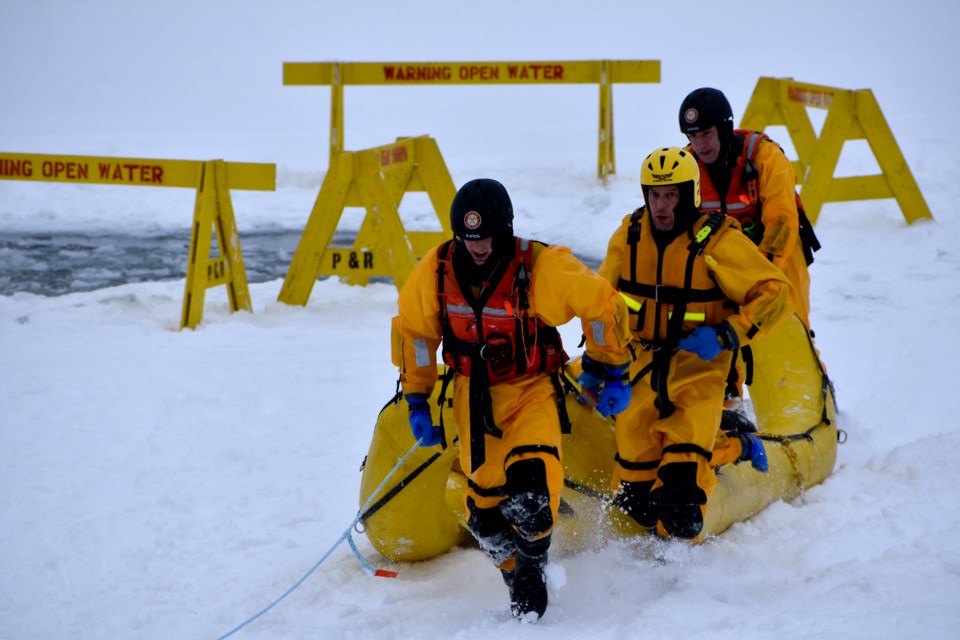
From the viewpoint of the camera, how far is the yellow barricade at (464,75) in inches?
507

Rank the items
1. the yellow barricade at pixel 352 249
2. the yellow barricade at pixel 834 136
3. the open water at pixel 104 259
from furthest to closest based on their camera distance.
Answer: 1. the yellow barricade at pixel 834 136
2. the open water at pixel 104 259
3. the yellow barricade at pixel 352 249

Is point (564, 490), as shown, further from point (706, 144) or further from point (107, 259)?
point (107, 259)

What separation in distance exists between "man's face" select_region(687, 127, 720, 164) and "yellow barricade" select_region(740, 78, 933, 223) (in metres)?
6.18

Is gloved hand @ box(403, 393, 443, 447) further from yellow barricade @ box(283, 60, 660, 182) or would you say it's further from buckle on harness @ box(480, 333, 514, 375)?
yellow barricade @ box(283, 60, 660, 182)

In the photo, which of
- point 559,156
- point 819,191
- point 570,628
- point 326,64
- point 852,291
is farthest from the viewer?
point 559,156

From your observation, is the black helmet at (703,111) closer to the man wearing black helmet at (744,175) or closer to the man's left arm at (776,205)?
the man wearing black helmet at (744,175)

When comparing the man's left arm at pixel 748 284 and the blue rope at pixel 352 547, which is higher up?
the man's left arm at pixel 748 284

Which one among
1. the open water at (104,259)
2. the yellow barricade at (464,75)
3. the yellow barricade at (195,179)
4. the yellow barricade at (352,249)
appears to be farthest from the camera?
the yellow barricade at (464,75)

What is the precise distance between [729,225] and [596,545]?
5.00 feet

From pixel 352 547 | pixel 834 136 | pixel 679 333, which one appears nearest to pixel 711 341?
pixel 679 333

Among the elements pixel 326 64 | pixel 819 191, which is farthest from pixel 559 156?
Answer: pixel 819 191

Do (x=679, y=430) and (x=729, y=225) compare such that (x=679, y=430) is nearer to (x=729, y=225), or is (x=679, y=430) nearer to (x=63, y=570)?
(x=729, y=225)

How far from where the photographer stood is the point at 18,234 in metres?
13.9

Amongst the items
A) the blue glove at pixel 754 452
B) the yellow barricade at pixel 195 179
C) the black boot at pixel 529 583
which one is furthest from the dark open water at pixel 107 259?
the black boot at pixel 529 583
